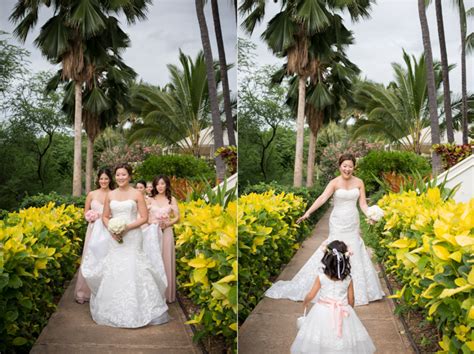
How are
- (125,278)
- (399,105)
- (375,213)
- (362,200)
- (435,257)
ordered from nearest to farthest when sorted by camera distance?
1. (435,257)
2. (362,200)
3. (375,213)
4. (399,105)
5. (125,278)

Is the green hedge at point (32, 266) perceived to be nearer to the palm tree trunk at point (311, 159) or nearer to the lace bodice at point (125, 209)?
the lace bodice at point (125, 209)

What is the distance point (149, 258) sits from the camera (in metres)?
2.76

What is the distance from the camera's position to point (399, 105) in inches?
106

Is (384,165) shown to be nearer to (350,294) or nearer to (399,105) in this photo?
(399,105)

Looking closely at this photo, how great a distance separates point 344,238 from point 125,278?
4.34ft

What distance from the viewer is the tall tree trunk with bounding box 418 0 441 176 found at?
2.92 metres

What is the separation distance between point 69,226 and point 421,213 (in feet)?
5.62

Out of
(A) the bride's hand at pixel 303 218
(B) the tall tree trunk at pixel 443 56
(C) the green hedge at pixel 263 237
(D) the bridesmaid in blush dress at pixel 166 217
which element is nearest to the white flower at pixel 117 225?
(D) the bridesmaid in blush dress at pixel 166 217

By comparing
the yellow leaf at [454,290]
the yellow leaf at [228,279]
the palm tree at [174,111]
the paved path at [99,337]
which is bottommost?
the paved path at [99,337]

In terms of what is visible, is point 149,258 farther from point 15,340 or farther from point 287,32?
point 287,32

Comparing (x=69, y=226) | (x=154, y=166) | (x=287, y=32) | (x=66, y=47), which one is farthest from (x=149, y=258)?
(x=287, y=32)

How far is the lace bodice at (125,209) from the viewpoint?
235 centimetres

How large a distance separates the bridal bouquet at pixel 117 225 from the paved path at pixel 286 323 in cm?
89

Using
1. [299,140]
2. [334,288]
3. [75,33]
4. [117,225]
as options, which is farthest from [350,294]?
[75,33]
